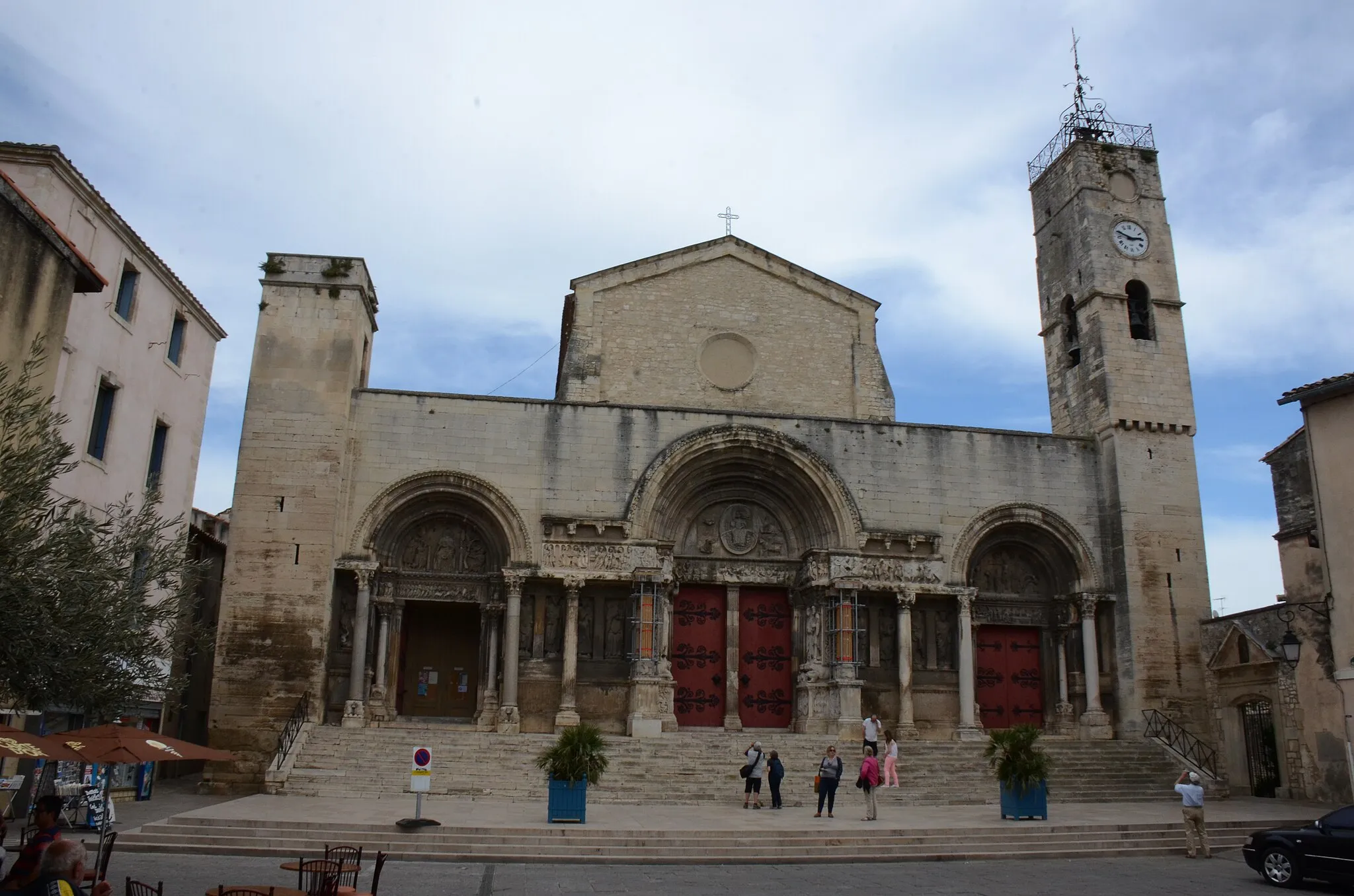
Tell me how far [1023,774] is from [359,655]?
453 inches

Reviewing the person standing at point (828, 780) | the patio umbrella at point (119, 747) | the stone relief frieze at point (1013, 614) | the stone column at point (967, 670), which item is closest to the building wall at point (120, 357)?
the patio umbrella at point (119, 747)

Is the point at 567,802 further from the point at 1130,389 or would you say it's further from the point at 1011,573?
the point at 1130,389

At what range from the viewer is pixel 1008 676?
2205 centimetres

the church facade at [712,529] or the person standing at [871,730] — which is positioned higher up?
the church facade at [712,529]

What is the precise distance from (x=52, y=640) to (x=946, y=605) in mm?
16750

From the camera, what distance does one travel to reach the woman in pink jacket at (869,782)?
14.0 metres

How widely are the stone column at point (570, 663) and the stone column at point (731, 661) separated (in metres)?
3.00

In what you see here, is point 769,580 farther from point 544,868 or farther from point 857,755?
point 544,868

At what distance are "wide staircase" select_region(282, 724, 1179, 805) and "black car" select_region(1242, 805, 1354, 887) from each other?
19.5 feet

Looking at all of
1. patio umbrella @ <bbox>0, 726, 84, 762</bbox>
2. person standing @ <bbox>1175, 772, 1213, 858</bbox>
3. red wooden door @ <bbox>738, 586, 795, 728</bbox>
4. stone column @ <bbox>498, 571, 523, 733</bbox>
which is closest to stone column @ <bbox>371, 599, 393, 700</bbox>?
stone column @ <bbox>498, 571, 523, 733</bbox>

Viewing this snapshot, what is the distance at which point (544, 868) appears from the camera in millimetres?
11242

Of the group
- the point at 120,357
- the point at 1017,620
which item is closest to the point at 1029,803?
the point at 1017,620

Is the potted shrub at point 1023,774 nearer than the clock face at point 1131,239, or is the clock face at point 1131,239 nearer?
the potted shrub at point 1023,774

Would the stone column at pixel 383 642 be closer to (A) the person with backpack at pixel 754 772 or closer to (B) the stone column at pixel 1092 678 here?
(A) the person with backpack at pixel 754 772
